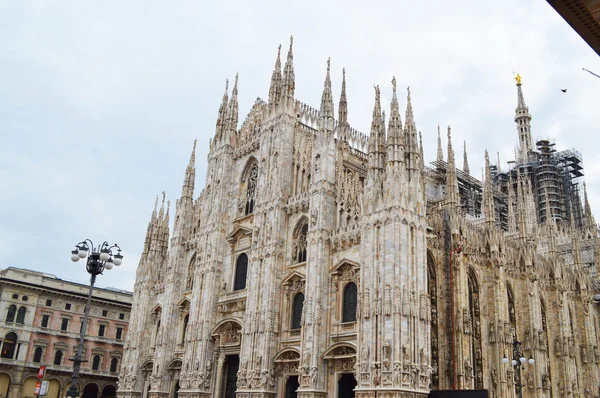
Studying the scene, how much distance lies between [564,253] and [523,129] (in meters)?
24.0

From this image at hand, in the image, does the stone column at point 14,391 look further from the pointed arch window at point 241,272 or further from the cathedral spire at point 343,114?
the cathedral spire at point 343,114

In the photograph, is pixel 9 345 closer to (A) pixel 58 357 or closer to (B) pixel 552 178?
(A) pixel 58 357

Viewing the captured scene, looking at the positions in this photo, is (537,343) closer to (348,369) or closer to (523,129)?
(348,369)

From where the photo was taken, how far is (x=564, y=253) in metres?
53.0

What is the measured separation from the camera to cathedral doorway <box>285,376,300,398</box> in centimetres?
3009

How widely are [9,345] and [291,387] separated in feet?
115

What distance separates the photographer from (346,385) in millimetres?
27422

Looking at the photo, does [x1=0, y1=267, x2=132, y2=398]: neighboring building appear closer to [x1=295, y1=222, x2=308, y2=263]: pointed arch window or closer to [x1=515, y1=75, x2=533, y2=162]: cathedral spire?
[x1=295, y1=222, x2=308, y2=263]: pointed arch window

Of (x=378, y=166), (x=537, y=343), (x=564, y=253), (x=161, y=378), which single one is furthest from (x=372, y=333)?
(x=564, y=253)

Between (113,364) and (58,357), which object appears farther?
(113,364)

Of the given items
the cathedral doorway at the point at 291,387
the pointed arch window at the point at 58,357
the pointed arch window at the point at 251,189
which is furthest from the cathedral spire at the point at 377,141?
the pointed arch window at the point at 58,357

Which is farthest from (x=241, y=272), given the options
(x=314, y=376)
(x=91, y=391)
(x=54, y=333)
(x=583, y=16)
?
(x=583, y=16)

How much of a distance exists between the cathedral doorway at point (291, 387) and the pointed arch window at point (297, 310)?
2776 millimetres

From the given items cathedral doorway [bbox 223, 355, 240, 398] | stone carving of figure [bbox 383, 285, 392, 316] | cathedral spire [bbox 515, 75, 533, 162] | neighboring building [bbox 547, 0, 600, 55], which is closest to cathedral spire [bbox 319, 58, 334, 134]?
stone carving of figure [bbox 383, 285, 392, 316]
